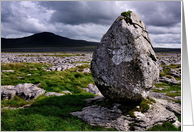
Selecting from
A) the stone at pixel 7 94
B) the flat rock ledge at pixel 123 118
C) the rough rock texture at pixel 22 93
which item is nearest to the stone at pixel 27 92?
the rough rock texture at pixel 22 93

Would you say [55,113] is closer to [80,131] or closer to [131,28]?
[80,131]

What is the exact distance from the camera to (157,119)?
11.0 m

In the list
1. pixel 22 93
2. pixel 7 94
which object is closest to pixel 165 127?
pixel 22 93

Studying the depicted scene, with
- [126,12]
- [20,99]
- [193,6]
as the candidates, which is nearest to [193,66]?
[193,6]

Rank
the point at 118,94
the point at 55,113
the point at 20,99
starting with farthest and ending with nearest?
1. the point at 20,99
2. the point at 118,94
3. the point at 55,113

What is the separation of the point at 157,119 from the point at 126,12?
9.45 m

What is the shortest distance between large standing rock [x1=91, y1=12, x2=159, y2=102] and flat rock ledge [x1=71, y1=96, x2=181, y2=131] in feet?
4.68

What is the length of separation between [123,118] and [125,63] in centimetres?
446

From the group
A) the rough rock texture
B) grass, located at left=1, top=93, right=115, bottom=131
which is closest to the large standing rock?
grass, located at left=1, top=93, right=115, bottom=131

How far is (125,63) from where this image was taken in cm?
1179

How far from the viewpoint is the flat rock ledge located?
10336 millimetres

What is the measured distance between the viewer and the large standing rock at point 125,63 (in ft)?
38.5

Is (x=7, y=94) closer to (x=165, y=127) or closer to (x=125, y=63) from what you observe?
(x=125, y=63)

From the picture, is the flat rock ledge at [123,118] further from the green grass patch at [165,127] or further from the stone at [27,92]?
the stone at [27,92]
